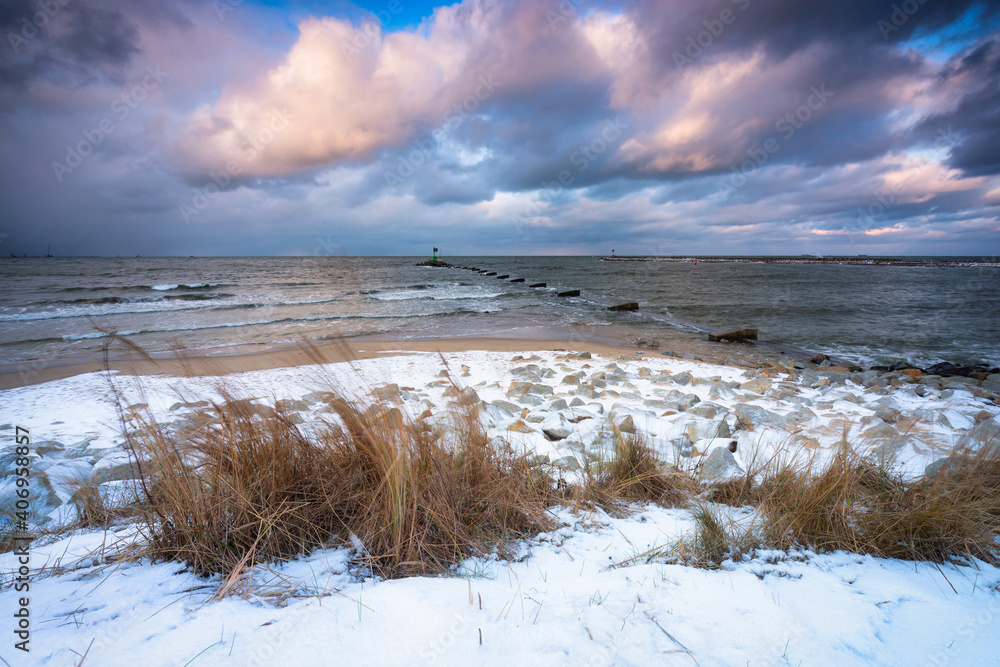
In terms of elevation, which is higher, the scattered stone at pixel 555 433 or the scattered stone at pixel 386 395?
the scattered stone at pixel 386 395

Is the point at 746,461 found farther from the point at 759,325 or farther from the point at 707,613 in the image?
the point at 759,325

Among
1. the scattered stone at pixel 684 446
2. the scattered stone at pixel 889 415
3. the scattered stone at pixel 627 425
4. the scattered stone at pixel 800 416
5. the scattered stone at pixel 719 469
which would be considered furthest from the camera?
the scattered stone at pixel 889 415

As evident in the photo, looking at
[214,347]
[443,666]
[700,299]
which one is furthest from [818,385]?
[700,299]

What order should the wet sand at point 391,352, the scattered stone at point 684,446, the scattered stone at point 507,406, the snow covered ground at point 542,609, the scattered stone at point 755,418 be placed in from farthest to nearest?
1. the wet sand at point 391,352
2. the scattered stone at point 507,406
3. the scattered stone at point 755,418
4. the scattered stone at point 684,446
5. the snow covered ground at point 542,609

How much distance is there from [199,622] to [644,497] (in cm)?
223

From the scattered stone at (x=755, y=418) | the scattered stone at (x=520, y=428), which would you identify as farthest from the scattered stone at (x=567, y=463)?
the scattered stone at (x=755, y=418)

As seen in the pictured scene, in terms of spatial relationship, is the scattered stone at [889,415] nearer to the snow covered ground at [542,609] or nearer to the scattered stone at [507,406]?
the snow covered ground at [542,609]

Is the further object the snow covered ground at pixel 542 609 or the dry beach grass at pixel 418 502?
the dry beach grass at pixel 418 502

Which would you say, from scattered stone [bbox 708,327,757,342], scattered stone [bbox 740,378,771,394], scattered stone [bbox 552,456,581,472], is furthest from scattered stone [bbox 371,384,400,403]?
scattered stone [bbox 708,327,757,342]

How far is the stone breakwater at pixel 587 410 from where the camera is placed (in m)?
2.73

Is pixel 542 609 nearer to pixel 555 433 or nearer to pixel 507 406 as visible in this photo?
pixel 555 433

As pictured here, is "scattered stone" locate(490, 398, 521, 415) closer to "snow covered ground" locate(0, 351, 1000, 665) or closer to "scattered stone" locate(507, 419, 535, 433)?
"scattered stone" locate(507, 419, 535, 433)

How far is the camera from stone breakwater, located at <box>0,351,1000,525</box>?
2.73 metres

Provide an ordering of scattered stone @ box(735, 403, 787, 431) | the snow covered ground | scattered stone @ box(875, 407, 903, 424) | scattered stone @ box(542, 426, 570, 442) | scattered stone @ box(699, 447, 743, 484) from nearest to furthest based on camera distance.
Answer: the snow covered ground < scattered stone @ box(699, 447, 743, 484) < scattered stone @ box(542, 426, 570, 442) < scattered stone @ box(735, 403, 787, 431) < scattered stone @ box(875, 407, 903, 424)
